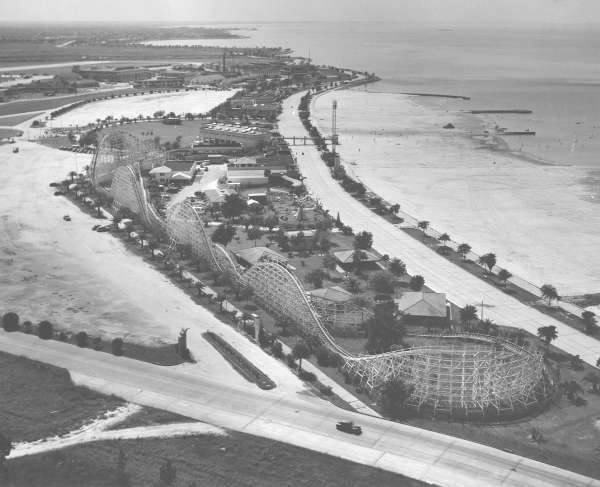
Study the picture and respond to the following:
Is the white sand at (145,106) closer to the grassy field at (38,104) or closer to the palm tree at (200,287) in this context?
the grassy field at (38,104)

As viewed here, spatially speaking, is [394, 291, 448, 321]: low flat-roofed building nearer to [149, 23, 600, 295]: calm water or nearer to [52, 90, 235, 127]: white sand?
[149, 23, 600, 295]: calm water

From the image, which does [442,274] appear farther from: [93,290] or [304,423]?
[93,290]

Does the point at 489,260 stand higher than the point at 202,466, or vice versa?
the point at 489,260

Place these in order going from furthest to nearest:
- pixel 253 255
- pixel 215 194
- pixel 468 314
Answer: pixel 215 194, pixel 253 255, pixel 468 314

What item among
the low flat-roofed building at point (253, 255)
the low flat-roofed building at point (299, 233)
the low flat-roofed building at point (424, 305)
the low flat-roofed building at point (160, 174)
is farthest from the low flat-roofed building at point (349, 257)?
the low flat-roofed building at point (160, 174)

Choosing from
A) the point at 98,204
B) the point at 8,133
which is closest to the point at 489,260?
the point at 98,204
